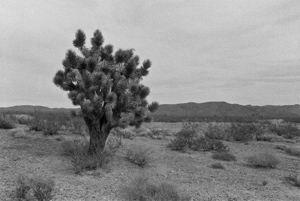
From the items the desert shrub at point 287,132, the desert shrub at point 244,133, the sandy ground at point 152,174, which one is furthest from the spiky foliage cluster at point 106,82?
the desert shrub at point 287,132

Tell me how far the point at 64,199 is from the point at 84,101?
330 centimetres

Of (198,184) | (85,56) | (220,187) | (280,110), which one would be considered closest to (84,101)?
(85,56)

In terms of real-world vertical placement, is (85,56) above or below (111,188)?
above

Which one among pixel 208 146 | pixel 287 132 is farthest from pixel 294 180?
pixel 287 132

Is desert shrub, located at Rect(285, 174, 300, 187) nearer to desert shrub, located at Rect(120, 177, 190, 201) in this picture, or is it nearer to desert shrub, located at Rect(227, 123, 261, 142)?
desert shrub, located at Rect(120, 177, 190, 201)

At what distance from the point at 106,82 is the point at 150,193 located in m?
4.11

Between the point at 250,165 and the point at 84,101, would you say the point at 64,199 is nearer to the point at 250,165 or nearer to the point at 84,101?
the point at 84,101

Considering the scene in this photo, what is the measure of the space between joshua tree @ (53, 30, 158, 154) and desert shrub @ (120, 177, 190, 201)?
297 cm

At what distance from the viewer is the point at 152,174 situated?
8312 millimetres

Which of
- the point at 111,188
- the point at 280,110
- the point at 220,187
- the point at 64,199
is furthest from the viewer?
the point at 280,110

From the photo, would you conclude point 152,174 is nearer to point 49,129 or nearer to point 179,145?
point 179,145

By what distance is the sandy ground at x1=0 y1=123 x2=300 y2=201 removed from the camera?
Answer: 6.42 meters


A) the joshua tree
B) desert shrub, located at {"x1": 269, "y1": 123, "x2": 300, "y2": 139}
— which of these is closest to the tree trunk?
the joshua tree

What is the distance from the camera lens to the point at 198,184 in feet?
24.8
